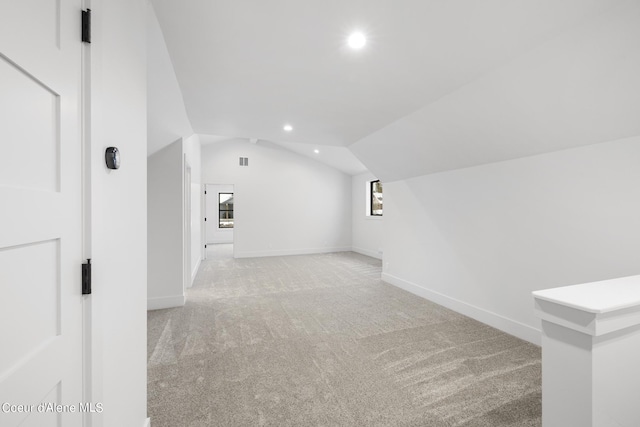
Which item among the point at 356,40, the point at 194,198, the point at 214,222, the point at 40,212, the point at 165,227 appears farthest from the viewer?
the point at 214,222

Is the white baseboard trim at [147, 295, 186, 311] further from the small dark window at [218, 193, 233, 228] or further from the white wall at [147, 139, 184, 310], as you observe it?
the small dark window at [218, 193, 233, 228]

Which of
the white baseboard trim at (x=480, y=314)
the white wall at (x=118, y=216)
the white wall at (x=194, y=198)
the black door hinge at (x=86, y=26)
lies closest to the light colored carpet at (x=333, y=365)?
the white baseboard trim at (x=480, y=314)

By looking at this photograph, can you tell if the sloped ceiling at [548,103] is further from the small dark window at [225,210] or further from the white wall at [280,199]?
the small dark window at [225,210]

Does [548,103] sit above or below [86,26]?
above

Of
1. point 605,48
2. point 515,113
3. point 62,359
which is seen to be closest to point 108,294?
point 62,359

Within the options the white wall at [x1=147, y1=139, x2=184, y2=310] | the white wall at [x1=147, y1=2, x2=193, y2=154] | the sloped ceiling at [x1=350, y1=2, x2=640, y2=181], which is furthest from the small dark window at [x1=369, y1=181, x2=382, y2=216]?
the white wall at [x1=147, y1=139, x2=184, y2=310]

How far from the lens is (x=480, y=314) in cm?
313

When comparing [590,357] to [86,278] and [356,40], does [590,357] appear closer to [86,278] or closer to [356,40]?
[86,278]

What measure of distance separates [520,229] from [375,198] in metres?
4.81

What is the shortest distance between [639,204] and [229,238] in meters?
9.92

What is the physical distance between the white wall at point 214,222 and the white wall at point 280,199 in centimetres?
327

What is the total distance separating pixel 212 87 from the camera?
8.21 ft

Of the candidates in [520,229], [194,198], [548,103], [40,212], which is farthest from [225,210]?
[40,212]

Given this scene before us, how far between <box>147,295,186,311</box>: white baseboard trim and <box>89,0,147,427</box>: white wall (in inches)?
91.8
